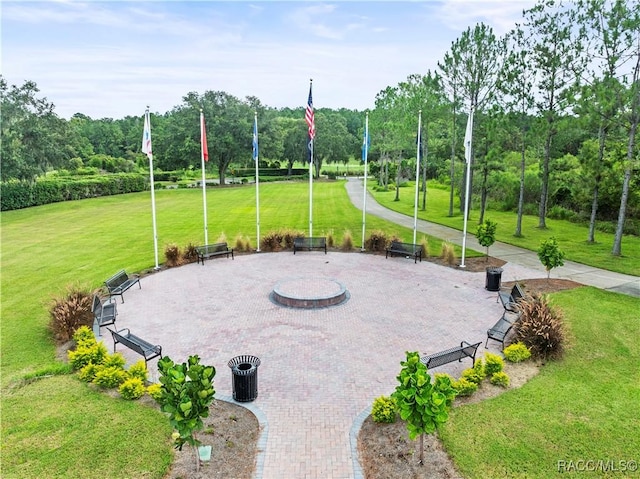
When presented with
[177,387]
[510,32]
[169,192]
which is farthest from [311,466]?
[169,192]

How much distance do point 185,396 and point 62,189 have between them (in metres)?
43.6

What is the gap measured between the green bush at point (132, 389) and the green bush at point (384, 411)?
4571 millimetres

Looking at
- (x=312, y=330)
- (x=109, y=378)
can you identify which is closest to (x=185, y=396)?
(x=109, y=378)

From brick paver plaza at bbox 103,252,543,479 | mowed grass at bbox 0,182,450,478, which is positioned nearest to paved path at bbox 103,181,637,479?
brick paver plaza at bbox 103,252,543,479

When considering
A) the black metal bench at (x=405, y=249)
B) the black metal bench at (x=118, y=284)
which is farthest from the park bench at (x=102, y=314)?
the black metal bench at (x=405, y=249)

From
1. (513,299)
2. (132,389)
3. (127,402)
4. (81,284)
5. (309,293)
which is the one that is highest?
(513,299)

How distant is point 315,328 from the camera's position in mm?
11758

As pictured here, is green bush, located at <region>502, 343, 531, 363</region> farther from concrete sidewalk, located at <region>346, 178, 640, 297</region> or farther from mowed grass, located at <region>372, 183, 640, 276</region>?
mowed grass, located at <region>372, 183, 640, 276</region>

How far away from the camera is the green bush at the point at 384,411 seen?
7508 mm

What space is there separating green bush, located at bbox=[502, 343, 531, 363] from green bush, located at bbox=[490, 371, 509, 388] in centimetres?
109

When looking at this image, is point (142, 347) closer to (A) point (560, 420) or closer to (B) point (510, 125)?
(A) point (560, 420)

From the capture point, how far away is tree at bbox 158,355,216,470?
5699 millimetres

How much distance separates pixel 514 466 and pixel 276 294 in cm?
885

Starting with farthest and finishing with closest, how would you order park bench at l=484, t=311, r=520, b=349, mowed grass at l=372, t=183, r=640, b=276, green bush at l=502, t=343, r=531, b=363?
mowed grass at l=372, t=183, r=640, b=276
park bench at l=484, t=311, r=520, b=349
green bush at l=502, t=343, r=531, b=363
